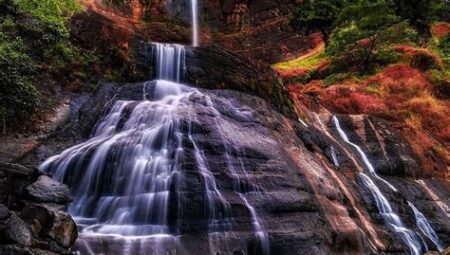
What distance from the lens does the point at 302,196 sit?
11281 millimetres

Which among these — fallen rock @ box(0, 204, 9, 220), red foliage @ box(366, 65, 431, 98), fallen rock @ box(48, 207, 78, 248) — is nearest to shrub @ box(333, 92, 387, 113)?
red foliage @ box(366, 65, 431, 98)

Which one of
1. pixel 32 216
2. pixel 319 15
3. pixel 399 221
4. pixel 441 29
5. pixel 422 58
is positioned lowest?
pixel 399 221

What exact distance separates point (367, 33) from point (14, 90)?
68.2 ft

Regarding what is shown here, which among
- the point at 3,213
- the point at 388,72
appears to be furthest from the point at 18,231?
the point at 388,72

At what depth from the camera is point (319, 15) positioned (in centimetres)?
3809

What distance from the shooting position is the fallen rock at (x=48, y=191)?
9694 millimetres

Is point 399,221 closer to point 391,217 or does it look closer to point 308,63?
point 391,217

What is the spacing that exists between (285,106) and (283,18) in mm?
29960

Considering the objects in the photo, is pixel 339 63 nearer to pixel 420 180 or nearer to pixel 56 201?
pixel 420 180

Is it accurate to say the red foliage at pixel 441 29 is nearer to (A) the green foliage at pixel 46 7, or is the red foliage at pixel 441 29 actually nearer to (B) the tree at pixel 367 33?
(B) the tree at pixel 367 33

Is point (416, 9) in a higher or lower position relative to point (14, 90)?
higher

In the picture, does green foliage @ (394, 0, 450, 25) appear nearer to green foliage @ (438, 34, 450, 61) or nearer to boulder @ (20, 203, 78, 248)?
green foliage @ (438, 34, 450, 61)

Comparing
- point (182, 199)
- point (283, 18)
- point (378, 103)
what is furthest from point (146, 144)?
point (283, 18)

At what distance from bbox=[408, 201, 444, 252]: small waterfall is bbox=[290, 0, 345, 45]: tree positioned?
23.8 m
